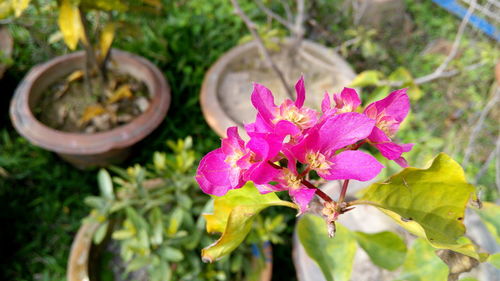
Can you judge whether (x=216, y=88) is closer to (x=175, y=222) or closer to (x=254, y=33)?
(x=254, y=33)

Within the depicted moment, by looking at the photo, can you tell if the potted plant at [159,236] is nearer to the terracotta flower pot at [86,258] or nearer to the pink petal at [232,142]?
the terracotta flower pot at [86,258]

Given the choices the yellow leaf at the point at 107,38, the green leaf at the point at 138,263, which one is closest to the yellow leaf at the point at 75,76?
the yellow leaf at the point at 107,38

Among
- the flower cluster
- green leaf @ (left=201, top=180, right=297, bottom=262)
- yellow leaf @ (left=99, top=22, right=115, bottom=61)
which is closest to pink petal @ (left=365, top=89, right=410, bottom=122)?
the flower cluster

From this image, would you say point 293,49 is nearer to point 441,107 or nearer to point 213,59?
point 213,59

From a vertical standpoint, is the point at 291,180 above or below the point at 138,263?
above

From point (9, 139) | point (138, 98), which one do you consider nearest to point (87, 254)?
point (138, 98)

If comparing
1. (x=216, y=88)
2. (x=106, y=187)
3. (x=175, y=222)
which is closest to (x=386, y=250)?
(x=175, y=222)
